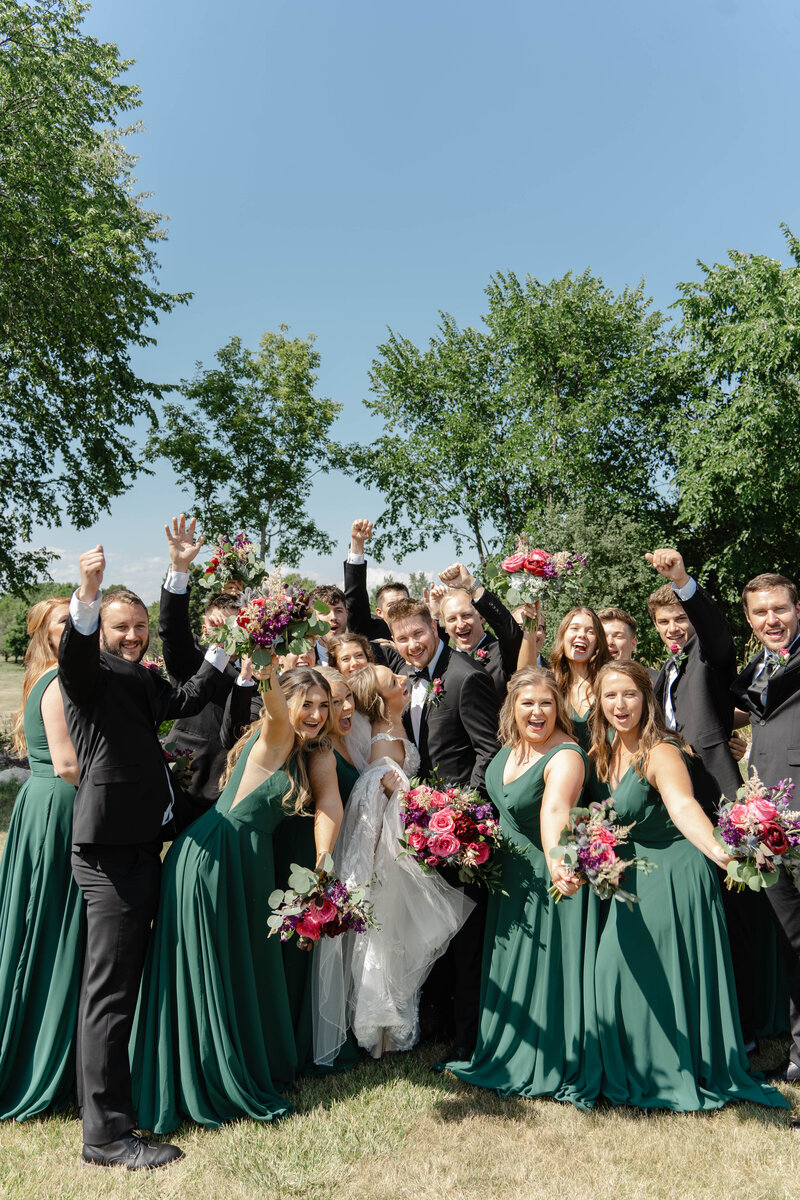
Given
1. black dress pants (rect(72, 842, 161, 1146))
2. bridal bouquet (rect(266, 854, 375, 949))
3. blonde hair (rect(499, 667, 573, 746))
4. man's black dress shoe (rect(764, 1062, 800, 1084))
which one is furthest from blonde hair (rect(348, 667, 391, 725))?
man's black dress shoe (rect(764, 1062, 800, 1084))

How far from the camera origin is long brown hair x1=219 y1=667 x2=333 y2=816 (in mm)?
4603

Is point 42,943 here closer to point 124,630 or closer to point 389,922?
point 124,630

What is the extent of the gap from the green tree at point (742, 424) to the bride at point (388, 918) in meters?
22.7

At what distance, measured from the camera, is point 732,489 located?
26438mm

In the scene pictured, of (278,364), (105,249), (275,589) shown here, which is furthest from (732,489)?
(275,589)

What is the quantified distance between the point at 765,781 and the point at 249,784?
3.16 m

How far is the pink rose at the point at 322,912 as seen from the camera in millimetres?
4023

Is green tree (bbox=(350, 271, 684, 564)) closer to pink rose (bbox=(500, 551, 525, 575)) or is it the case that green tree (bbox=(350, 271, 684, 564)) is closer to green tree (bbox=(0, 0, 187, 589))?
green tree (bbox=(0, 0, 187, 589))

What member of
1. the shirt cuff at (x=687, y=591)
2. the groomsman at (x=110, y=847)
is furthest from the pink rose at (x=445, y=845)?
the shirt cuff at (x=687, y=591)

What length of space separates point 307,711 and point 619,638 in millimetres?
2862

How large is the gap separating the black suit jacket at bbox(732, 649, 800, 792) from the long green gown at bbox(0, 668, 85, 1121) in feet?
13.5

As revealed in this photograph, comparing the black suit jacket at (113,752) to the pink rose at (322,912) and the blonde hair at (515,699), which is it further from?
the blonde hair at (515,699)

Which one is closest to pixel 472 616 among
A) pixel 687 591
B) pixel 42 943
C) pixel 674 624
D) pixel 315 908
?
pixel 674 624

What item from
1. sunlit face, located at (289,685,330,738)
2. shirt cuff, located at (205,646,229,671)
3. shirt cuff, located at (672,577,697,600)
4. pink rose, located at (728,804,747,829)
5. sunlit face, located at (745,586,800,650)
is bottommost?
pink rose, located at (728,804,747,829)
